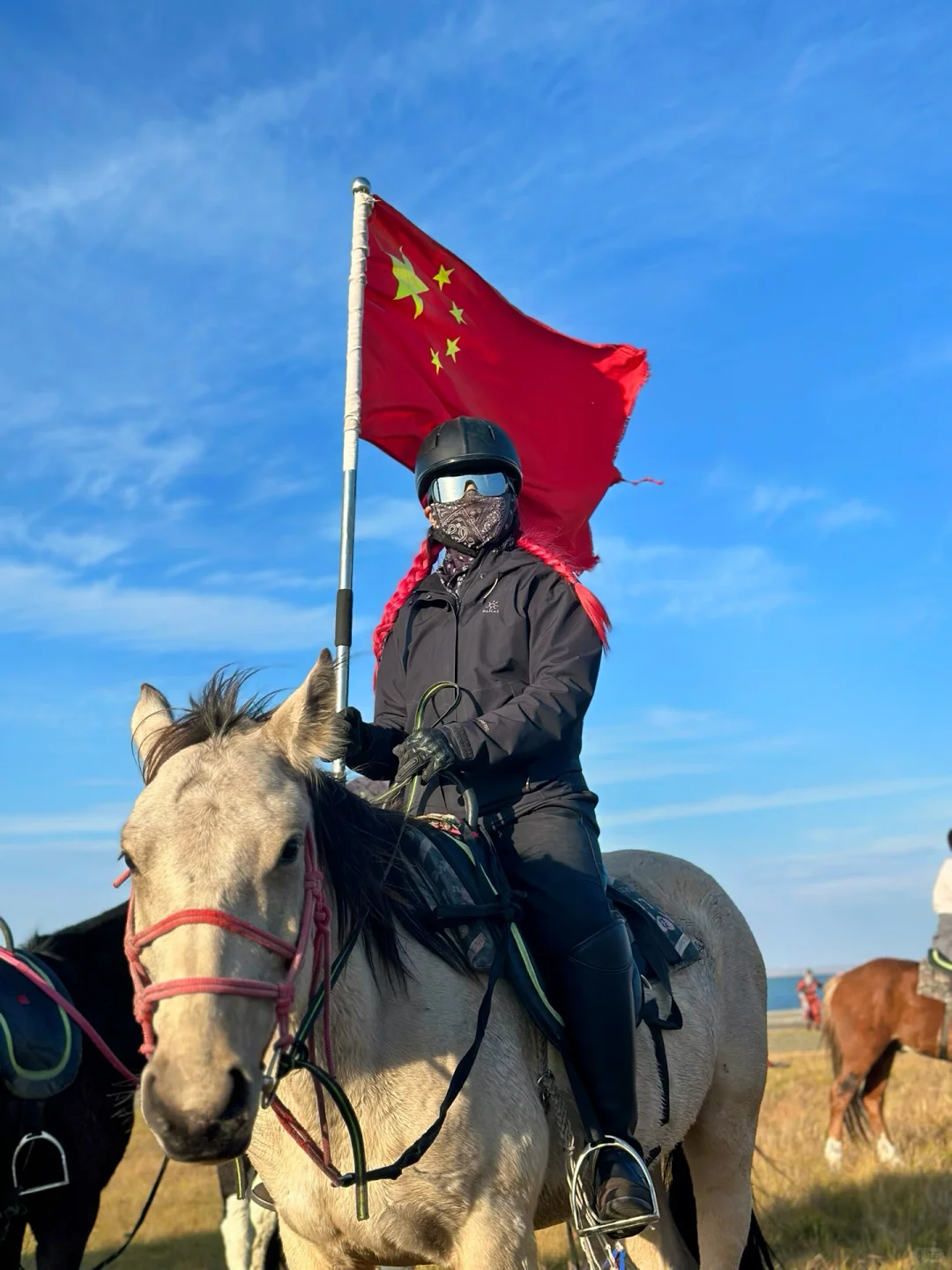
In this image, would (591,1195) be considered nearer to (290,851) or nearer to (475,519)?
(290,851)

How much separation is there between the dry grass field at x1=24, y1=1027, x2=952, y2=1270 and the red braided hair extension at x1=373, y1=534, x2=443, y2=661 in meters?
3.20

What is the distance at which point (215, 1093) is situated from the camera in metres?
2.27

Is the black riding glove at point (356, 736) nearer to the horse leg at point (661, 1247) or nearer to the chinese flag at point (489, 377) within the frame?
the horse leg at point (661, 1247)

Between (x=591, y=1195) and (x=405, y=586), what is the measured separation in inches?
99.7

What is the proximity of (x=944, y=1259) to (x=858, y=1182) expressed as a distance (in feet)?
9.05

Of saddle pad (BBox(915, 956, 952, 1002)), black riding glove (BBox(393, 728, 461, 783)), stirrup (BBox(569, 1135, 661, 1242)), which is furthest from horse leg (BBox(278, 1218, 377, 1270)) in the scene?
saddle pad (BBox(915, 956, 952, 1002))

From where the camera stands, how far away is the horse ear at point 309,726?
297 cm

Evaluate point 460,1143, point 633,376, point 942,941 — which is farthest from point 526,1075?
point 942,941

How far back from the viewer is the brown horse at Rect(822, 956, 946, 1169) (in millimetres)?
12320

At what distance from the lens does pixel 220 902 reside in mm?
2484

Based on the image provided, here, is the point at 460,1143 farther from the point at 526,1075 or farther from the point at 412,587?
the point at 412,587

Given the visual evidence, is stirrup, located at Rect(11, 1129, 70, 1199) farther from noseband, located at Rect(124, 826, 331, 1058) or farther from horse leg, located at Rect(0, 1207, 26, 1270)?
noseband, located at Rect(124, 826, 331, 1058)

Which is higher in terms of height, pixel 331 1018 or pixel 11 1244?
pixel 331 1018

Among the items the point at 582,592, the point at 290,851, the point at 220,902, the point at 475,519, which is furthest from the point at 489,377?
the point at 220,902
